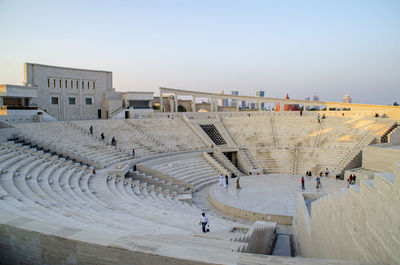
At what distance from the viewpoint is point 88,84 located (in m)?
36.2

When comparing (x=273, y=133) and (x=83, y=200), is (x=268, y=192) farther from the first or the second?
(x=273, y=133)

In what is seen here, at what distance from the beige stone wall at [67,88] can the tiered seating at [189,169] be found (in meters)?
15.9

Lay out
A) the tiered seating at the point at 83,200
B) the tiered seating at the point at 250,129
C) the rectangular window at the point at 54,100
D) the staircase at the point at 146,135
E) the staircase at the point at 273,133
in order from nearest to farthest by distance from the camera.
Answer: the tiered seating at the point at 83,200 → the staircase at the point at 146,135 → the staircase at the point at 273,133 → the tiered seating at the point at 250,129 → the rectangular window at the point at 54,100

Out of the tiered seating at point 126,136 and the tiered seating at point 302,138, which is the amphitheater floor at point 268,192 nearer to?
the tiered seating at point 302,138

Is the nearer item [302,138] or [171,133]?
[171,133]

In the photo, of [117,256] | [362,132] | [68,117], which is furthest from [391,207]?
[68,117]

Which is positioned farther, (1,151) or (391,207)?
(1,151)

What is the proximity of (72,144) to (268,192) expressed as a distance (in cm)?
1440

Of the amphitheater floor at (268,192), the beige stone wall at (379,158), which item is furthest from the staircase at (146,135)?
the beige stone wall at (379,158)

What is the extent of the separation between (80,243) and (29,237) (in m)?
1.26

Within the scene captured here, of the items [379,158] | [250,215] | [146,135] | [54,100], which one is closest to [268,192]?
[250,215]

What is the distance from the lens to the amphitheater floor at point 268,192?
17438mm

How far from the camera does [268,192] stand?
20.6 metres

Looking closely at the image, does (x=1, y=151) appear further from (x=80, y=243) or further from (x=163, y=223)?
(x=80, y=243)
